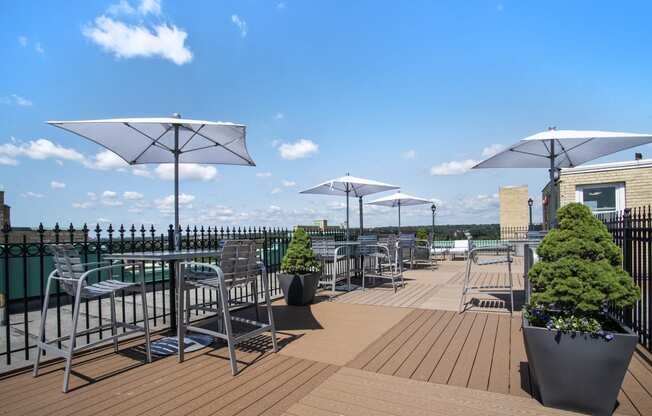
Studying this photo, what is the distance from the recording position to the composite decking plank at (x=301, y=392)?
2.25m

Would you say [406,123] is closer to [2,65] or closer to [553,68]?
[553,68]

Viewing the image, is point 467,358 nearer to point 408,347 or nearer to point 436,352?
point 436,352

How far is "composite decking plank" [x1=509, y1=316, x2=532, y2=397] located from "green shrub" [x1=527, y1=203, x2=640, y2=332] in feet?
1.68

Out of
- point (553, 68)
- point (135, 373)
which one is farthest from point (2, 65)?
point (553, 68)

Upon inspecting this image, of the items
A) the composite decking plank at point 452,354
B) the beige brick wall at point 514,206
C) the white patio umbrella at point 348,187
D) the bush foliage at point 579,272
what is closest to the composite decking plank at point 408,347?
the composite decking plank at point 452,354

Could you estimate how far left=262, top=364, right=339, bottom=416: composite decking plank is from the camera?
225cm

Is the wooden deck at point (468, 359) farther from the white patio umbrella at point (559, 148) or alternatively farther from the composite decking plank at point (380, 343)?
the white patio umbrella at point (559, 148)

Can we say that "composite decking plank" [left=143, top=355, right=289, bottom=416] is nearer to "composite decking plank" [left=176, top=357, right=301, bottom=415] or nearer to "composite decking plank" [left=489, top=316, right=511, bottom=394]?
"composite decking plank" [left=176, top=357, right=301, bottom=415]

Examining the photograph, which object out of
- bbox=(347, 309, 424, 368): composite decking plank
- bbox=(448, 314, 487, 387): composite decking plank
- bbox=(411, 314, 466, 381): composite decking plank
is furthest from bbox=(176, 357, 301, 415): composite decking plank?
bbox=(448, 314, 487, 387): composite decking plank

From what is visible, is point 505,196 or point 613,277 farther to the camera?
point 505,196

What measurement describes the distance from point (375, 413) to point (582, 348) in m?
1.26

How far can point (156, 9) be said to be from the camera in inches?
257

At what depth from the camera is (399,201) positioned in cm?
1352

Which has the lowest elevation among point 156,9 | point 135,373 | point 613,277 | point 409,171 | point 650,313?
point 135,373
